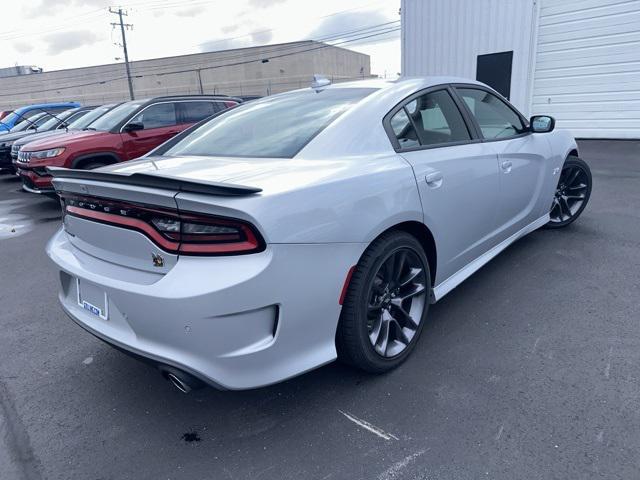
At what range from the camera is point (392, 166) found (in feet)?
7.80

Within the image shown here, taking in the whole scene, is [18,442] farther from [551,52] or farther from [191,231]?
[551,52]

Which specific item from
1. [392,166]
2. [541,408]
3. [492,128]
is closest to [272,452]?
[541,408]

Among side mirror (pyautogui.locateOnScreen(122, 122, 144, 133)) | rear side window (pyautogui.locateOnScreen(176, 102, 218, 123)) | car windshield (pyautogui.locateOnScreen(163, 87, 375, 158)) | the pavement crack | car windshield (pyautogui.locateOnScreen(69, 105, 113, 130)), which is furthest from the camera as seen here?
car windshield (pyautogui.locateOnScreen(69, 105, 113, 130))

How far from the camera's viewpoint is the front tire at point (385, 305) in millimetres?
2197

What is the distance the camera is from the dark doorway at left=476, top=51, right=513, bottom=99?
1240 cm

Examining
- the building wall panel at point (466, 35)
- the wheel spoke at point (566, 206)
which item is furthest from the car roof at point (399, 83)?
the building wall panel at point (466, 35)

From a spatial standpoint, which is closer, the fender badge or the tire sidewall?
the fender badge

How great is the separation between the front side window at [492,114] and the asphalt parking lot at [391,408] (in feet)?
4.02

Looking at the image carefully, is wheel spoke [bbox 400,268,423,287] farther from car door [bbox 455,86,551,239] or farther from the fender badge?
the fender badge

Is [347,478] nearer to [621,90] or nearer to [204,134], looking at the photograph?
[204,134]

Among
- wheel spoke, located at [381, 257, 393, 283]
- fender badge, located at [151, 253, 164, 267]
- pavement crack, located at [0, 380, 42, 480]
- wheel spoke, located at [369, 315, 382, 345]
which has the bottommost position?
pavement crack, located at [0, 380, 42, 480]

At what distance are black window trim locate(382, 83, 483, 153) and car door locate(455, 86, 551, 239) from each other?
85mm

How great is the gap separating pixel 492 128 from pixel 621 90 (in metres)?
10.3

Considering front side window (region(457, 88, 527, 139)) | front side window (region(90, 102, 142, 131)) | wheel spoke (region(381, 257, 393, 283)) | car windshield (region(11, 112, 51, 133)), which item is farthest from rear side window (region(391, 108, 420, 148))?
car windshield (region(11, 112, 51, 133))
